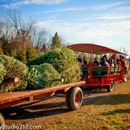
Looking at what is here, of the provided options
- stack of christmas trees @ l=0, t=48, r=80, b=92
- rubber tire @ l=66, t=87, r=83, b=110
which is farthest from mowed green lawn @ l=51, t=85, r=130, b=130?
stack of christmas trees @ l=0, t=48, r=80, b=92

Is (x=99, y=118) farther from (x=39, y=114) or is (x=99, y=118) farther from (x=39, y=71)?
(x=39, y=71)

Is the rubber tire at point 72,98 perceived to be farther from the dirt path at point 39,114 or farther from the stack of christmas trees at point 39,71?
the stack of christmas trees at point 39,71

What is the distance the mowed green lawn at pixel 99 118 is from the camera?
4578mm

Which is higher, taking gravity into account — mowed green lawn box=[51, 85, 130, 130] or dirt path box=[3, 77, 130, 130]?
dirt path box=[3, 77, 130, 130]

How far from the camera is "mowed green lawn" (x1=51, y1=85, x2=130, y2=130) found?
4.58 meters

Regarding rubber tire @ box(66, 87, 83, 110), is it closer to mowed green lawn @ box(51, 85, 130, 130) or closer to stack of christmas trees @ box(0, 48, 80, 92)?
mowed green lawn @ box(51, 85, 130, 130)

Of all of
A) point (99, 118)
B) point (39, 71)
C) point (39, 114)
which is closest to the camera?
point (39, 71)

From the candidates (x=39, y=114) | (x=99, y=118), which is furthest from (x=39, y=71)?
(x=99, y=118)

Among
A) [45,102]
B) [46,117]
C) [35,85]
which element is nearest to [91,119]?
Answer: [46,117]

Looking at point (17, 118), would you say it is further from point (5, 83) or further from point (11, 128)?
point (5, 83)

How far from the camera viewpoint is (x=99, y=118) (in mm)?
5215

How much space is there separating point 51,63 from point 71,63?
77cm

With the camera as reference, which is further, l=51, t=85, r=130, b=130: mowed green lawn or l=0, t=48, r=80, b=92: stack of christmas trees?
l=51, t=85, r=130, b=130: mowed green lawn

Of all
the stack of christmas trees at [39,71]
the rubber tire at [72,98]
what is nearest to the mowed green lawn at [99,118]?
the rubber tire at [72,98]
